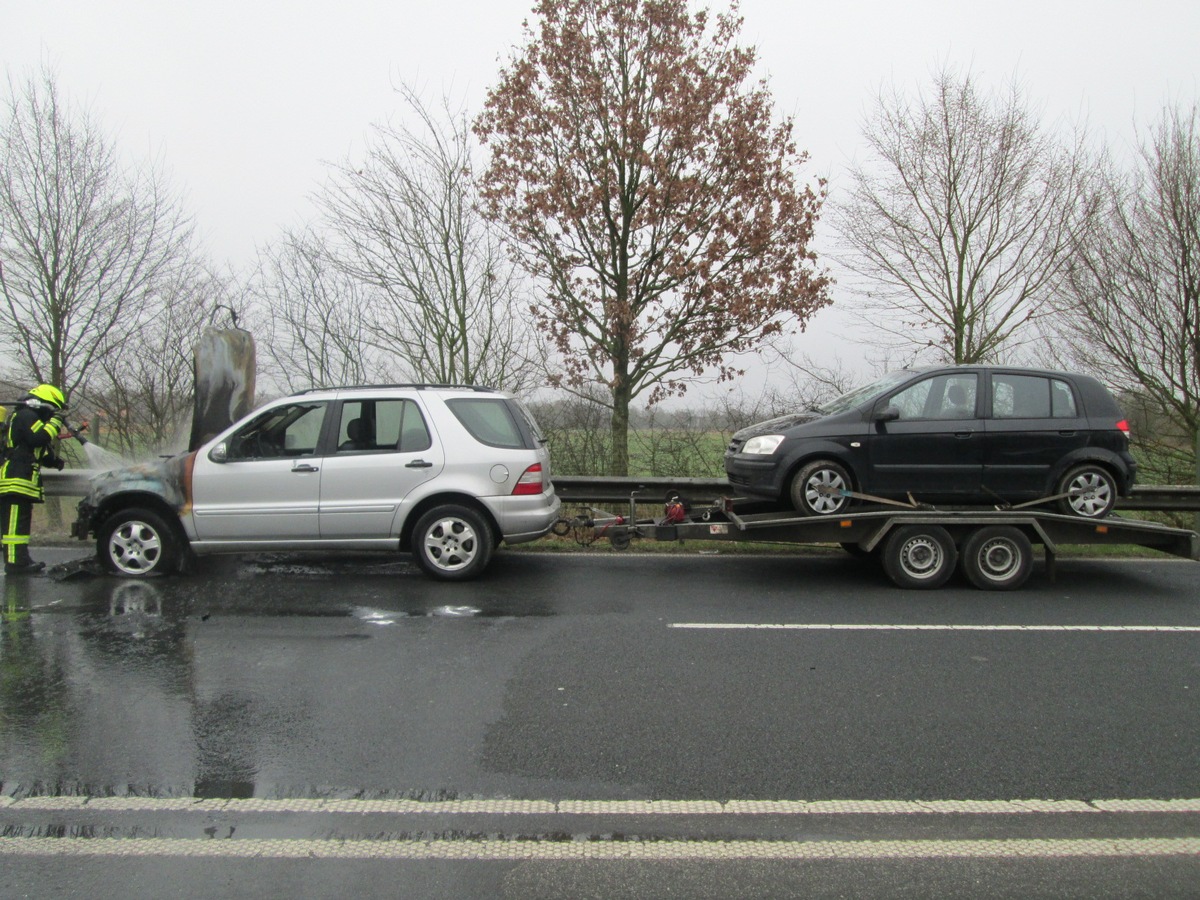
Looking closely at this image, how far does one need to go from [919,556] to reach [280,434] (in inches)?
242

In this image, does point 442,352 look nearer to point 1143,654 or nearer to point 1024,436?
point 1024,436

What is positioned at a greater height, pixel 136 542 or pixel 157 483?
pixel 157 483

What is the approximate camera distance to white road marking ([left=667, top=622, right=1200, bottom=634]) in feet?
20.4

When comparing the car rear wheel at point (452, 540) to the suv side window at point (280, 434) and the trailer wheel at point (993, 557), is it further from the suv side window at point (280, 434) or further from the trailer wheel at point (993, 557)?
the trailer wheel at point (993, 557)

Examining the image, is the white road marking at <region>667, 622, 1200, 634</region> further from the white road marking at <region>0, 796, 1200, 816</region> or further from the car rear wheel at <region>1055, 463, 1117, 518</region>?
the white road marking at <region>0, 796, 1200, 816</region>

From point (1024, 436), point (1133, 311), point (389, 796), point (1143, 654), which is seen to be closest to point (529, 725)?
point (389, 796)

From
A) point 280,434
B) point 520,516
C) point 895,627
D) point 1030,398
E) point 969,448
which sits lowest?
point 895,627

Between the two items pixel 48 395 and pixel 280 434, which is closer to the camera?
pixel 280 434

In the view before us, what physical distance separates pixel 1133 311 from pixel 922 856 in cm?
1417

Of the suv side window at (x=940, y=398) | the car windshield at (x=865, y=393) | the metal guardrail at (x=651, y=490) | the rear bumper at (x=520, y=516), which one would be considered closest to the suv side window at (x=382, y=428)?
the rear bumper at (x=520, y=516)

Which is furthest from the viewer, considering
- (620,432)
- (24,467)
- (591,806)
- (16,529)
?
(620,432)

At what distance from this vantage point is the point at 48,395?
8227 millimetres

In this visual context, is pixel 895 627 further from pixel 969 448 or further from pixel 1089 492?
pixel 1089 492

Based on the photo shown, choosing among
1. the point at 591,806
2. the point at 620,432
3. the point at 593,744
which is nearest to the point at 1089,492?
the point at 593,744
